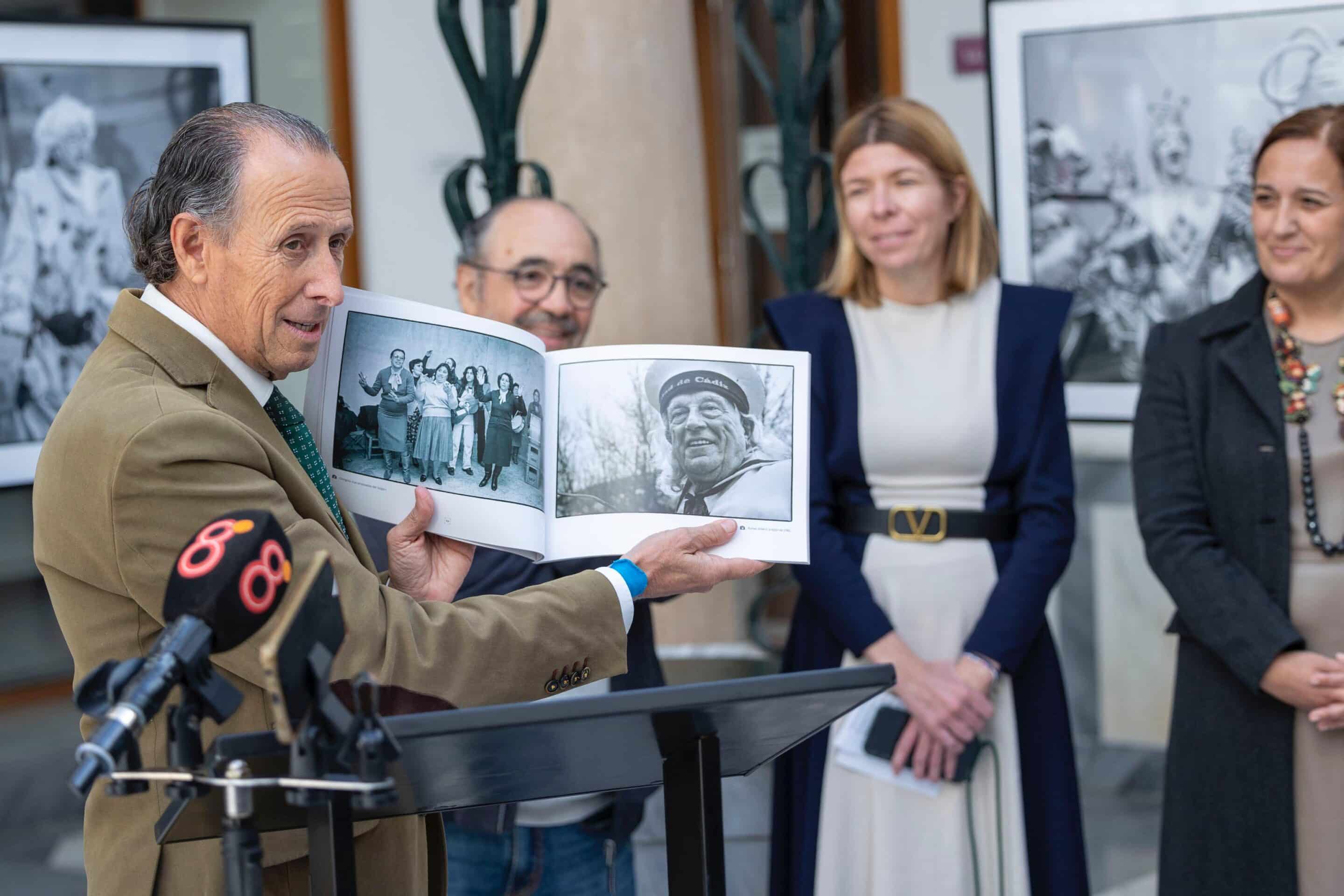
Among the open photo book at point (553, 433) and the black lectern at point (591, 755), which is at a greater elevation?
the open photo book at point (553, 433)

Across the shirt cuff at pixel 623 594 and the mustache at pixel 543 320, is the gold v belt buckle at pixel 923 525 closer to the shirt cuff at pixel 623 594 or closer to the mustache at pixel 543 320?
the mustache at pixel 543 320

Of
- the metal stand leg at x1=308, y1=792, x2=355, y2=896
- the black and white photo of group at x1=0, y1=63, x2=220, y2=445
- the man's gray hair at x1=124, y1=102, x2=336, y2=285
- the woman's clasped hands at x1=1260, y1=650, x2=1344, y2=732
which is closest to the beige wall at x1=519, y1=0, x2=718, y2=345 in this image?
the black and white photo of group at x1=0, y1=63, x2=220, y2=445

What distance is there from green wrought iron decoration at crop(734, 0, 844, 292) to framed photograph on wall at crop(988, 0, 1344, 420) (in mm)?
483

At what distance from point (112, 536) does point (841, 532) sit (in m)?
1.67

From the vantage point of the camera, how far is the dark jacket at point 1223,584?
268cm

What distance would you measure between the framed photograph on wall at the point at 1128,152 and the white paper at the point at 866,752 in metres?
1.51

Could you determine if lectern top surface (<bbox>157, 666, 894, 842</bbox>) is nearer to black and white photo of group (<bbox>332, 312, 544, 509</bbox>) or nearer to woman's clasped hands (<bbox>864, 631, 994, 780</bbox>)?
black and white photo of group (<bbox>332, 312, 544, 509</bbox>)

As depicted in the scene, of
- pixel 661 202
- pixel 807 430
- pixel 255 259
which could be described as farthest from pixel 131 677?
pixel 661 202

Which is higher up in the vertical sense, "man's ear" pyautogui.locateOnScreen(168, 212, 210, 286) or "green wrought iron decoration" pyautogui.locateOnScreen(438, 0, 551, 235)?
"green wrought iron decoration" pyautogui.locateOnScreen(438, 0, 551, 235)

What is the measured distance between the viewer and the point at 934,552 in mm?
2787

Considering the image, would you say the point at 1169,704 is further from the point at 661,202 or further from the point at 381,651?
the point at 381,651

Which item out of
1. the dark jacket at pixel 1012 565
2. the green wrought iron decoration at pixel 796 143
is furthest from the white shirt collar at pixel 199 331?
the green wrought iron decoration at pixel 796 143

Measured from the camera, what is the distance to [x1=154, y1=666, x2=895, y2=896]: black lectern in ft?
4.04

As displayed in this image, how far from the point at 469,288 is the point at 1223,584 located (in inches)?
60.0
